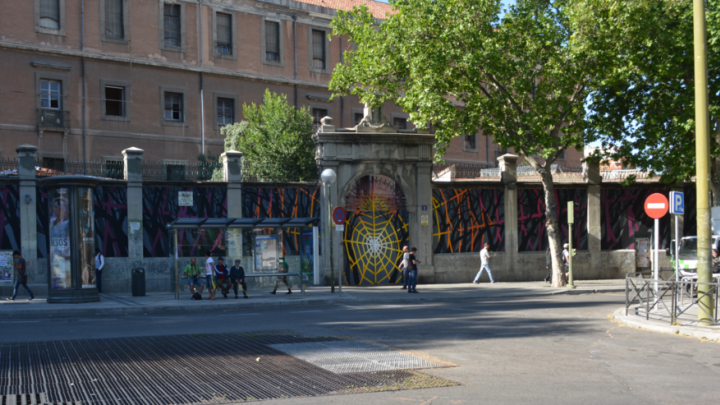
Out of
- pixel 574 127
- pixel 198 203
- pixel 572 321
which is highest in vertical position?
pixel 574 127

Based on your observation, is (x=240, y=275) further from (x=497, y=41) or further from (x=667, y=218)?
(x=667, y=218)

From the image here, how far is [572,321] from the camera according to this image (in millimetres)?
13820

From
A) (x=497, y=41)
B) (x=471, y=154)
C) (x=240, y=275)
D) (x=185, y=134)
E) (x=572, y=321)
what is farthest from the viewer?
(x=471, y=154)

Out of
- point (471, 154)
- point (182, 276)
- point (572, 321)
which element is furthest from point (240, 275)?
point (471, 154)

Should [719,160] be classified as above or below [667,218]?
above

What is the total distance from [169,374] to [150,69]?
31.8m

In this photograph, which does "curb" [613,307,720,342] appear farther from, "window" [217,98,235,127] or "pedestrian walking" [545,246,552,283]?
"window" [217,98,235,127]

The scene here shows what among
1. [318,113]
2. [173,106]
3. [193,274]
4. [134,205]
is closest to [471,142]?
[318,113]

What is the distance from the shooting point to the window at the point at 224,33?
3941 cm

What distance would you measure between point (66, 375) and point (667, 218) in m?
26.6

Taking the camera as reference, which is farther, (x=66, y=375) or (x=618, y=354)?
(x=618, y=354)

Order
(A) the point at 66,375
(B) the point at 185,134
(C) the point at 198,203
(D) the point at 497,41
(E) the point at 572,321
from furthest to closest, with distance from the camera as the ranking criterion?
(B) the point at 185,134, (C) the point at 198,203, (D) the point at 497,41, (E) the point at 572,321, (A) the point at 66,375

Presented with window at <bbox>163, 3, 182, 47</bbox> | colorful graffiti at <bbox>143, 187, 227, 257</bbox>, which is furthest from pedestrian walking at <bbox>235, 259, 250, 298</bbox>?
window at <bbox>163, 3, 182, 47</bbox>

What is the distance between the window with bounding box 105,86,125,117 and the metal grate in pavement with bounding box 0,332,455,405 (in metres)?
27.8
